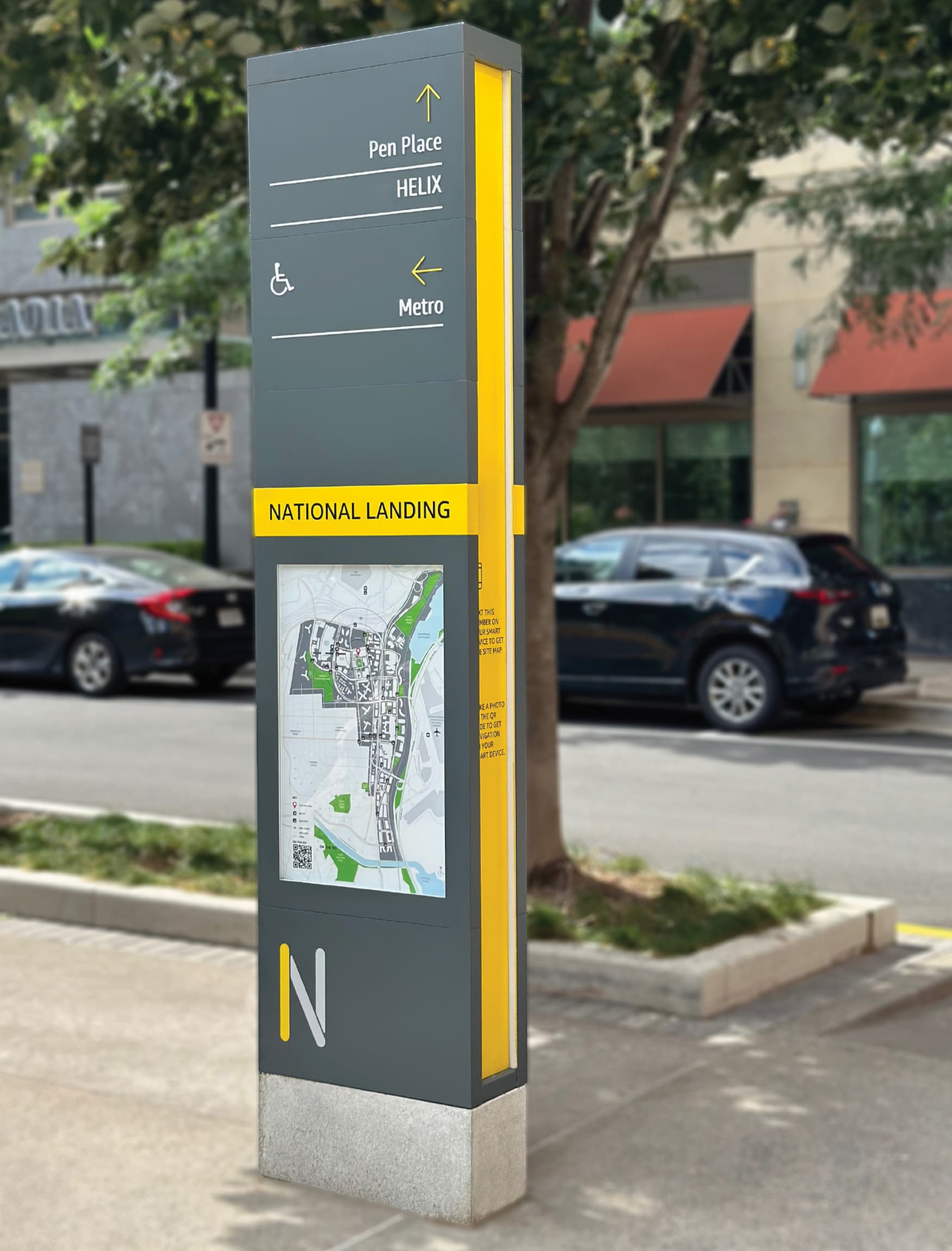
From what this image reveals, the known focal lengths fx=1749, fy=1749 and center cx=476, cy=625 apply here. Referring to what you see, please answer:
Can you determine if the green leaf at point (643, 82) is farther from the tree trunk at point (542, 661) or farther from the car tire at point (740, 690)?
the car tire at point (740, 690)

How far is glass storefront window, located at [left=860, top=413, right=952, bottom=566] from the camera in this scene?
19234mm

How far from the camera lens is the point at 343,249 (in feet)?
13.6

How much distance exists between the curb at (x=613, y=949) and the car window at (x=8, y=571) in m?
10.6

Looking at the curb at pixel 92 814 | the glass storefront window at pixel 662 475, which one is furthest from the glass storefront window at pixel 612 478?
the curb at pixel 92 814

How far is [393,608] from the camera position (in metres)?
4.12

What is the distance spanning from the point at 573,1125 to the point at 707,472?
53.6 feet

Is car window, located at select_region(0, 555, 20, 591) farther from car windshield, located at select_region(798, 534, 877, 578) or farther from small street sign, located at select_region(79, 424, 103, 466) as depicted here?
car windshield, located at select_region(798, 534, 877, 578)

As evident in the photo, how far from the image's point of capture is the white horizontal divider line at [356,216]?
4.00m

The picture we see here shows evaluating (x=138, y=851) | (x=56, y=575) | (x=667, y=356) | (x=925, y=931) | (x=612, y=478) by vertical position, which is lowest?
(x=925, y=931)

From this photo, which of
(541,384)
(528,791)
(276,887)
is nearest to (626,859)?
(528,791)

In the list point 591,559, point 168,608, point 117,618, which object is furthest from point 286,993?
point 117,618

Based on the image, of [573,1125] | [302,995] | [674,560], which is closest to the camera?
[302,995]

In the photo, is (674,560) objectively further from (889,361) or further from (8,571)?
(8,571)

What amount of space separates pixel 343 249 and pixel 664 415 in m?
16.8
